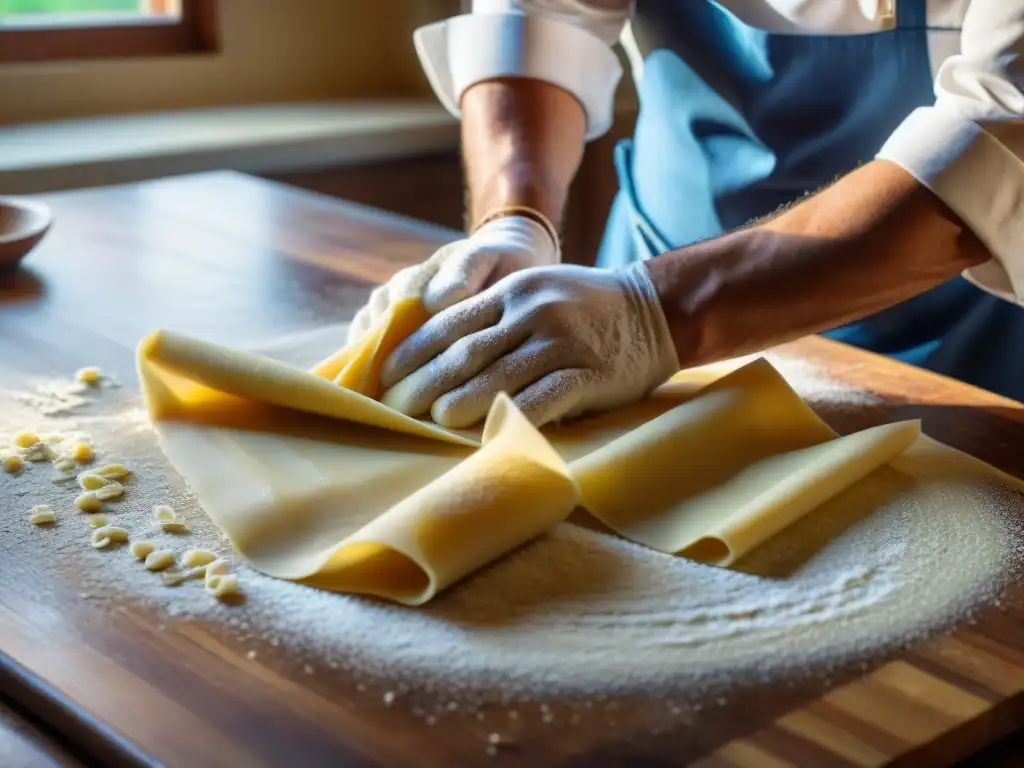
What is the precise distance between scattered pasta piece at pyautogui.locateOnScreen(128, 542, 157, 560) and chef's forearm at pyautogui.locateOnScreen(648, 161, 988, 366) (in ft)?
1.89

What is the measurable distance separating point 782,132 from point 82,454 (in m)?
1.01

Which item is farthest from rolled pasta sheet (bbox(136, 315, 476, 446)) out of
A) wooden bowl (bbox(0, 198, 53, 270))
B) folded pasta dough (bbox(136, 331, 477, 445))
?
wooden bowl (bbox(0, 198, 53, 270))

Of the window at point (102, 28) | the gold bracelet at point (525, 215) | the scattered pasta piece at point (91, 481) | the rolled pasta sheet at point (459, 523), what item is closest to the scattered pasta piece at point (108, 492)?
the scattered pasta piece at point (91, 481)

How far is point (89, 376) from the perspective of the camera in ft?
4.47

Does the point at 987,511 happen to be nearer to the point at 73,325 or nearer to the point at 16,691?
the point at 16,691

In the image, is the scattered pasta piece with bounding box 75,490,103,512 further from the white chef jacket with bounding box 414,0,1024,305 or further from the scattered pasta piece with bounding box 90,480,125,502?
the white chef jacket with bounding box 414,0,1024,305

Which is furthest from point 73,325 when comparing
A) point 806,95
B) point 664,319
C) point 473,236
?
point 806,95

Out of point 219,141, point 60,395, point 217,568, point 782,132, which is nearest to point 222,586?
point 217,568

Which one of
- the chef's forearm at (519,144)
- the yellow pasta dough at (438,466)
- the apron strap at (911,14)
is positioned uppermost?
the apron strap at (911,14)

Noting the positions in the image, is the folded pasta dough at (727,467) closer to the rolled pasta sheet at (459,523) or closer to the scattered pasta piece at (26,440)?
the rolled pasta sheet at (459,523)

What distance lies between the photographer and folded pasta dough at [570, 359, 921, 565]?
3.39ft

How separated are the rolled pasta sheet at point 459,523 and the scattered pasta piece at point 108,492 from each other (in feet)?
0.79

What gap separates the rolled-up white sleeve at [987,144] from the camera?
1306mm

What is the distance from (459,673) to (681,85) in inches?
45.9
